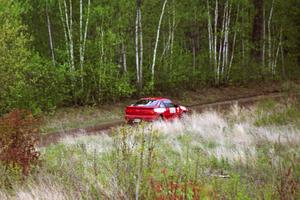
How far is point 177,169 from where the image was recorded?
6.69 meters

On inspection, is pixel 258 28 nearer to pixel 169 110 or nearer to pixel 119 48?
pixel 119 48

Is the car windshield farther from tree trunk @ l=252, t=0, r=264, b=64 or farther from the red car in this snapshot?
tree trunk @ l=252, t=0, r=264, b=64

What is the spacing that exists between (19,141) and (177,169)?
316 centimetres

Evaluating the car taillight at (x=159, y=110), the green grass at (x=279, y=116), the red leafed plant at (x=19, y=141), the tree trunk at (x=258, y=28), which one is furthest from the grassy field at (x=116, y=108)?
the red leafed plant at (x=19, y=141)

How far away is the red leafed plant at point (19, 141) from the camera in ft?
24.4

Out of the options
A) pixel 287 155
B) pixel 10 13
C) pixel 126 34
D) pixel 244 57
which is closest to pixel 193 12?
pixel 244 57

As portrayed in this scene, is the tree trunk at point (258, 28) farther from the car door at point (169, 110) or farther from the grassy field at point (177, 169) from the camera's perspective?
the grassy field at point (177, 169)

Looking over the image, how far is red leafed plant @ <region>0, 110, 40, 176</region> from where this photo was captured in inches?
293

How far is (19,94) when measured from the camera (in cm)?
2094

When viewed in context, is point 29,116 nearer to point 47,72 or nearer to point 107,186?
point 107,186

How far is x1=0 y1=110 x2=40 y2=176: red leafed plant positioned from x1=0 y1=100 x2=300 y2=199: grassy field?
27 centimetres

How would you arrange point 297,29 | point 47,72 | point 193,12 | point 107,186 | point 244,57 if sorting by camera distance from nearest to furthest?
point 107,186 < point 47,72 < point 193,12 < point 244,57 < point 297,29

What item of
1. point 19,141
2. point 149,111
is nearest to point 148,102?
point 149,111

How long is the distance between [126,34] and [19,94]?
10.0 m
